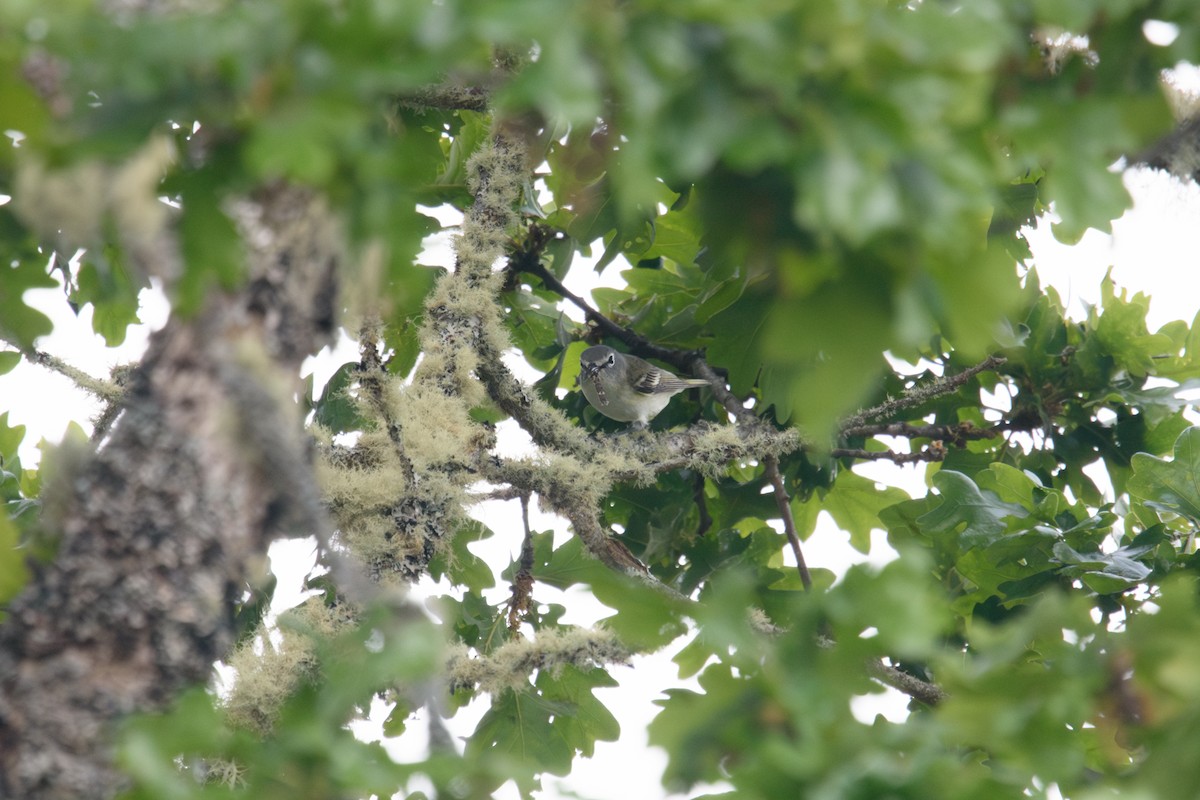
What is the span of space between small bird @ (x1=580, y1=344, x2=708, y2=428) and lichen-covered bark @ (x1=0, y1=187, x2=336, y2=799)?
7.87 feet

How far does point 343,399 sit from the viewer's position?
328 centimetres

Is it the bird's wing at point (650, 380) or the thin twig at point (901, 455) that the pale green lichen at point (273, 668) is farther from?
the bird's wing at point (650, 380)

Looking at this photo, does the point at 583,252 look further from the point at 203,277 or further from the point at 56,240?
Result: the point at 203,277

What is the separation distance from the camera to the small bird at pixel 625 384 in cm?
Result: 406

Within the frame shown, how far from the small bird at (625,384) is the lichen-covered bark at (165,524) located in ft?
7.87

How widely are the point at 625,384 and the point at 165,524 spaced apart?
3.19m

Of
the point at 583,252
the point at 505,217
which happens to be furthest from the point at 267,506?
the point at 583,252

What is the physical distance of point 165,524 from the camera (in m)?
1.22

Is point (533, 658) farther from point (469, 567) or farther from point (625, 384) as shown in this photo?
point (625, 384)

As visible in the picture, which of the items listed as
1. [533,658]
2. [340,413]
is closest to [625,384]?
[340,413]

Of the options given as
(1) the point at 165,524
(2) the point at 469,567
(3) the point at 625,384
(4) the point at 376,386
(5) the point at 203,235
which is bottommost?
(1) the point at 165,524

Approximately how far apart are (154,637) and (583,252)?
2721mm

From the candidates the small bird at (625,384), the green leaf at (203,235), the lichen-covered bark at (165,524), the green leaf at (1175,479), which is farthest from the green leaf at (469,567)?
the green leaf at (203,235)

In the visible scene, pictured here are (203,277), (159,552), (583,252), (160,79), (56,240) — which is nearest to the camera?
(160,79)
